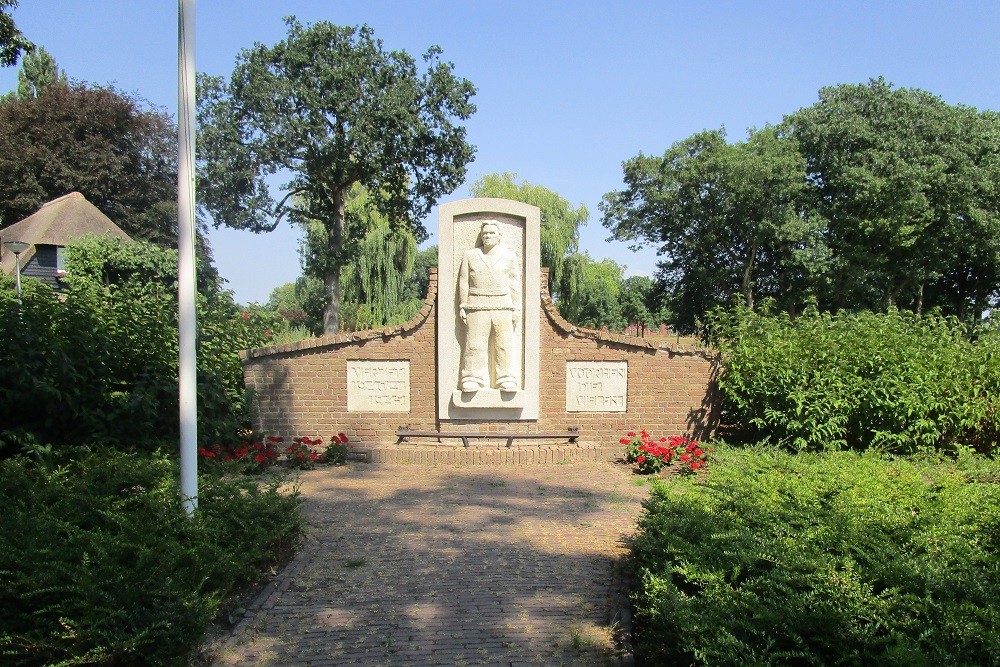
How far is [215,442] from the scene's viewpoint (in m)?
9.11

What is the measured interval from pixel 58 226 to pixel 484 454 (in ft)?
79.2

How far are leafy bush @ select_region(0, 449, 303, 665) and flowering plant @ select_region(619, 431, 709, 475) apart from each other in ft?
16.1

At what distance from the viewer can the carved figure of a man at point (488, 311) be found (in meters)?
9.82

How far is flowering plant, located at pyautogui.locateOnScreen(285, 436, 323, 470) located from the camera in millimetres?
9234

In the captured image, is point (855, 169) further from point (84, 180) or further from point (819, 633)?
point (84, 180)

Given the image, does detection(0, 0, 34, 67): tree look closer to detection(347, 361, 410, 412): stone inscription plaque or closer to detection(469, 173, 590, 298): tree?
detection(347, 361, 410, 412): stone inscription plaque

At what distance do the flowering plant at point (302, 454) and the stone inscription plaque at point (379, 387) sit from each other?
0.75 meters

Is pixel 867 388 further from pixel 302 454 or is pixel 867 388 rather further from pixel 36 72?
pixel 36 72

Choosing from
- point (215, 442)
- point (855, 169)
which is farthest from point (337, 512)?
point (855, 169)

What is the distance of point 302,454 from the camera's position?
30.4ft

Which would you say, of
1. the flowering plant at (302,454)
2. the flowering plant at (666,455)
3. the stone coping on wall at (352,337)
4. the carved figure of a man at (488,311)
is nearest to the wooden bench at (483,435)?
the carved figure of a man at (488,311)

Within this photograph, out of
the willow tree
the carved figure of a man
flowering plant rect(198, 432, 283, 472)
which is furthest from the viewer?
the willow tree

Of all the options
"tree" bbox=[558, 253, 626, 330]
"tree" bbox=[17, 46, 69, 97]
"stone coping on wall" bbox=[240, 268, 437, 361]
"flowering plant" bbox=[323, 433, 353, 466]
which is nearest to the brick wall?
"stone coping on wall" bbox=[240, 268, 437, 361]

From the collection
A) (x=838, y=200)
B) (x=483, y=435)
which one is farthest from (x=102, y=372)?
(x=838, y=200)
